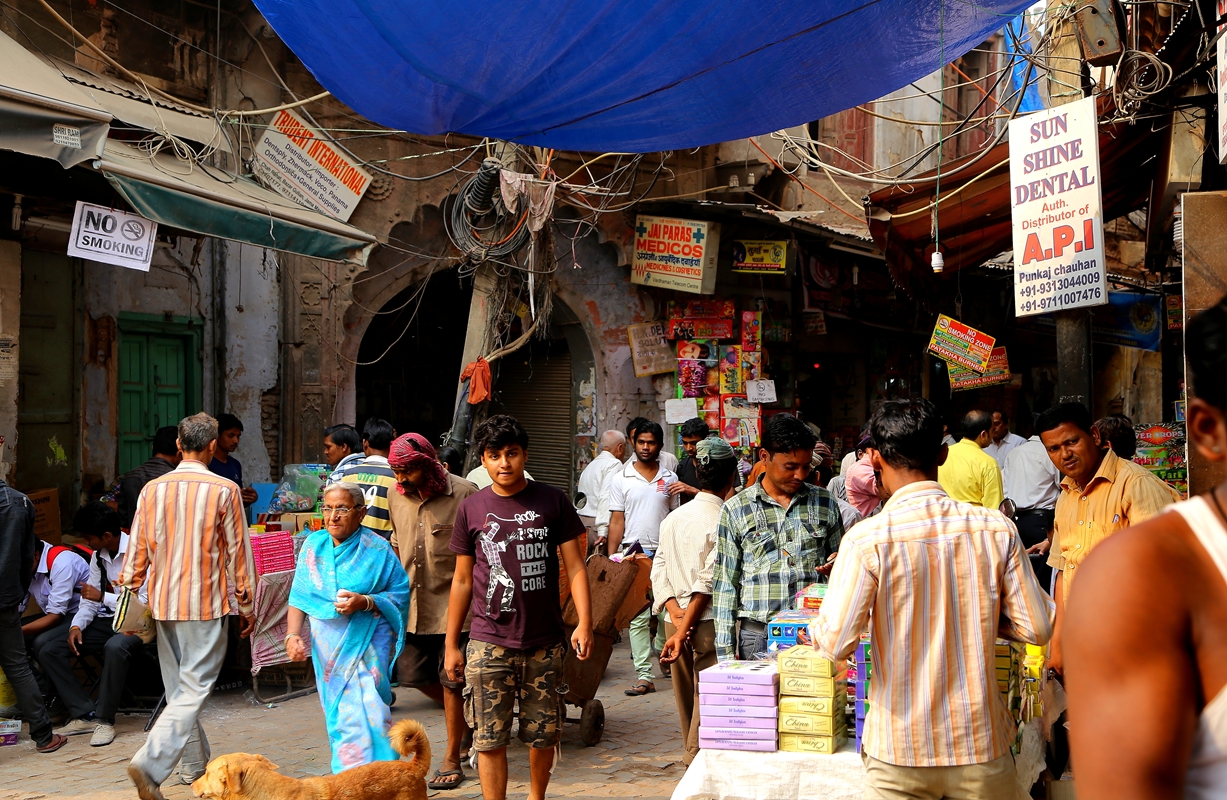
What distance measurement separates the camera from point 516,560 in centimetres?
471

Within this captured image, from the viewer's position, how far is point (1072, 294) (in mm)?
5828

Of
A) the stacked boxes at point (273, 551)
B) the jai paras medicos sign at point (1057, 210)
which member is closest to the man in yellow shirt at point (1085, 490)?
the jai paras medicos sign at point (1057, 210)

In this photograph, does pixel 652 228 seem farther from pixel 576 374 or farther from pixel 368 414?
pixel 368 414

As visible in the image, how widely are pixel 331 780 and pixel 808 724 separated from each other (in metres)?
1.94

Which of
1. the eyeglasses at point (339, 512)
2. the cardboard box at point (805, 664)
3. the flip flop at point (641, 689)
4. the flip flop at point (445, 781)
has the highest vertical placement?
the eyeglasses at point (339, 512)

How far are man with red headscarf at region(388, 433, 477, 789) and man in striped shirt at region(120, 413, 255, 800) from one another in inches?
34.2

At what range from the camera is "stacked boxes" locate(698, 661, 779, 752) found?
11.8ft

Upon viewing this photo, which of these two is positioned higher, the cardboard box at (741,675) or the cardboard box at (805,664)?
the cardboard box at (805,664)

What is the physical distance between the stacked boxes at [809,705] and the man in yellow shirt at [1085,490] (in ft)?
5.46

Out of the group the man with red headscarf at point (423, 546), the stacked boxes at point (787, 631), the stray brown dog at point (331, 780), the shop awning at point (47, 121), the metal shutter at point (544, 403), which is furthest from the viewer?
the metal shutter at point (544, 403)

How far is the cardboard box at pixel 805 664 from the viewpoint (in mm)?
3605

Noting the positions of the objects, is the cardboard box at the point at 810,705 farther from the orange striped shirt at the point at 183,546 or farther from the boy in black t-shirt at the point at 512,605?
the orange striped shirt at the point at 183,546

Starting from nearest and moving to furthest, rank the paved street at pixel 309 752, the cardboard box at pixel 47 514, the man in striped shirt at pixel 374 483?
the paved street at pixel 309 752 < the man in striped shirt at pixel 374 483 < the cardboard box at pixel 47 514

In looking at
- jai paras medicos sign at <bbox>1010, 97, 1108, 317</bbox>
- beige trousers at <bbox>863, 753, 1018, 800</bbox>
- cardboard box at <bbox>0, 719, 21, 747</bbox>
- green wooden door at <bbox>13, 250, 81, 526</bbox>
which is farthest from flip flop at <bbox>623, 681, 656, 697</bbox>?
green wooden door at <bbox>13, 250, 81, 526</bbox>
